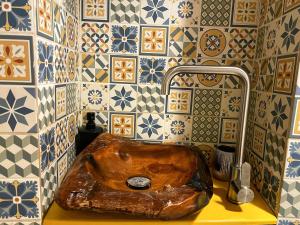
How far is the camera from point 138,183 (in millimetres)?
688

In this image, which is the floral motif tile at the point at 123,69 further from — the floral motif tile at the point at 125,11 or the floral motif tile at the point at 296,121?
the floral motif tile at the point at 296,121

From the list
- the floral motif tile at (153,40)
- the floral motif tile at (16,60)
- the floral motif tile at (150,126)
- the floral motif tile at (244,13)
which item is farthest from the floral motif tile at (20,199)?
the floral motif tile at (244,13)

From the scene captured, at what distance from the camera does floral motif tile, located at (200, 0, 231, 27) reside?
2.66ft

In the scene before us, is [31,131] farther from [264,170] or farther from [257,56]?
[257,56]

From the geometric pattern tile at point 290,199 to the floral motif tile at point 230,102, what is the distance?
1.12 ft

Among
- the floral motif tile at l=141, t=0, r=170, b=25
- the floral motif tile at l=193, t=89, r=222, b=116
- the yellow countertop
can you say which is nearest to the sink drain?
the yellow countertop

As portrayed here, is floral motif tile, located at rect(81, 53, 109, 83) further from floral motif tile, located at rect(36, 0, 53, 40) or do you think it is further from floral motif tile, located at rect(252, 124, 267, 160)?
floral motif tile, located at rect(252, 124, 267, 160)

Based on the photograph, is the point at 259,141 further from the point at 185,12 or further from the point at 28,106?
the point at 28,106

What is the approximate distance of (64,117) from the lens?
0.69 m

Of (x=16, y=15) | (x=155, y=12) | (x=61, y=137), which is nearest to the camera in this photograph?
(x=16, y=15)

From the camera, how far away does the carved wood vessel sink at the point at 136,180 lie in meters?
0.52

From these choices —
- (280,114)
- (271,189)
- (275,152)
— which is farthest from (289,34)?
(271,189)

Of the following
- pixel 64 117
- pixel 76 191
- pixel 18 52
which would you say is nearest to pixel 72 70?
pixel 64 117

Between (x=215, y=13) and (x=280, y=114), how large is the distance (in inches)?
17.0
